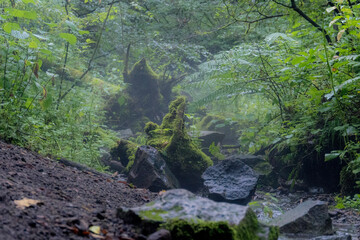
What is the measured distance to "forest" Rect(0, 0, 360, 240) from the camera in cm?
345

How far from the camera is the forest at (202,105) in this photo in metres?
3.45

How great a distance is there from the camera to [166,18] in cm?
1061

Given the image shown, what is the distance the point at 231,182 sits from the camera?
16.8ft

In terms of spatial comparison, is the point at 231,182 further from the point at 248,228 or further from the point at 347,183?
the point at 248,228

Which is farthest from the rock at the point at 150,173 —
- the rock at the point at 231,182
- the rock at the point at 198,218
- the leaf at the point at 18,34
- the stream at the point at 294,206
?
the rock at the point at 198,218

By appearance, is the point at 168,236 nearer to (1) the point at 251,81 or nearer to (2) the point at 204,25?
(1) the point at 251,81

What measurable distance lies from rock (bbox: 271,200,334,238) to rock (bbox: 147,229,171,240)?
173 cm

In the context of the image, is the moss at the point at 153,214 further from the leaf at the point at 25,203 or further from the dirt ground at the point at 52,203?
the leaf at the point at 25,203

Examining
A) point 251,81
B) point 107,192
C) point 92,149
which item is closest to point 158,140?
point 92,149

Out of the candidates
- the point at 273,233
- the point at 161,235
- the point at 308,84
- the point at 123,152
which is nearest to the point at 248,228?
the point at 273,233

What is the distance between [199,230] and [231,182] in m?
3.54

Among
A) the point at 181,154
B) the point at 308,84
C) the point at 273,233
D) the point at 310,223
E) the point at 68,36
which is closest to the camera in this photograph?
the point at 273,233

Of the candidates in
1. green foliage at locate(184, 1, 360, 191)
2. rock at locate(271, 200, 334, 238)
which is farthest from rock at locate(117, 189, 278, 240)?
green foliage at locate(184, 1, 360, 191)

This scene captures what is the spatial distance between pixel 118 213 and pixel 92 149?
373cm
